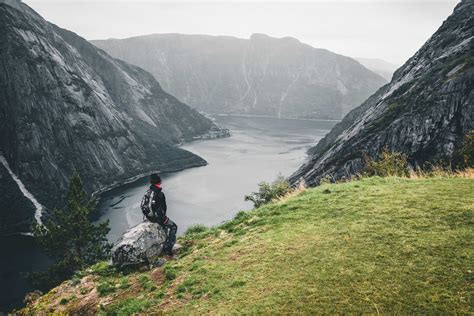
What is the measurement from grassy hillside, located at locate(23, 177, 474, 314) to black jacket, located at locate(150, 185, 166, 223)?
208 cm

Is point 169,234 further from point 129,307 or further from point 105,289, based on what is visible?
point 129,307

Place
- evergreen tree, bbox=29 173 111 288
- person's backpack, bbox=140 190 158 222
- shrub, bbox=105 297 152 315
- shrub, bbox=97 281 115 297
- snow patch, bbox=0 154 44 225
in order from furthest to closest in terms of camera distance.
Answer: snow patch, bbox=0 154 44 225 → evergreen tree, bbox=29 173 111 288 → person's backpack, bbox=140 190 158 222 → shrub, bbox=97 281 115 297 → shrub, bbox=105 297 152 315

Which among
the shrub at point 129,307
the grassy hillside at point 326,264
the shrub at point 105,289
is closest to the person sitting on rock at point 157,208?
the grassy hillside at point 326,264

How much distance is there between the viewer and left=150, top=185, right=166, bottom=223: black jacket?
15375 mm

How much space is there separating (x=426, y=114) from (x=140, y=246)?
235 ft

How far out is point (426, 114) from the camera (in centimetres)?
7088

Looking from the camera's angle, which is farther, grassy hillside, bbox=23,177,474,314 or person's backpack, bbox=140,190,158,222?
person's backpack, bbox=140,190,158,222

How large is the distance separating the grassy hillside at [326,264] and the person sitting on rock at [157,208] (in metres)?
0.92

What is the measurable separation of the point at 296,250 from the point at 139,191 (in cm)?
11566

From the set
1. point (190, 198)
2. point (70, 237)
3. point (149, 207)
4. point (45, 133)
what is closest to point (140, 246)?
point (149, 207)

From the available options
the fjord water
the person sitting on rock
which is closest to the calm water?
the fjord water

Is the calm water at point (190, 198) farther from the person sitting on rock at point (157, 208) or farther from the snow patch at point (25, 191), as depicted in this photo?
the person sitting on rock at point (157, 208)

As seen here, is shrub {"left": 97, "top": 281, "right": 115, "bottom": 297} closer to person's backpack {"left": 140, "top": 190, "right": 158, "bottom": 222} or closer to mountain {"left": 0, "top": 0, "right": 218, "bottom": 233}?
person's backpack {"left": 140, "top": 190, "right": 158, "bottom": 222}

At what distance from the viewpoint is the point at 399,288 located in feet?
28.1
